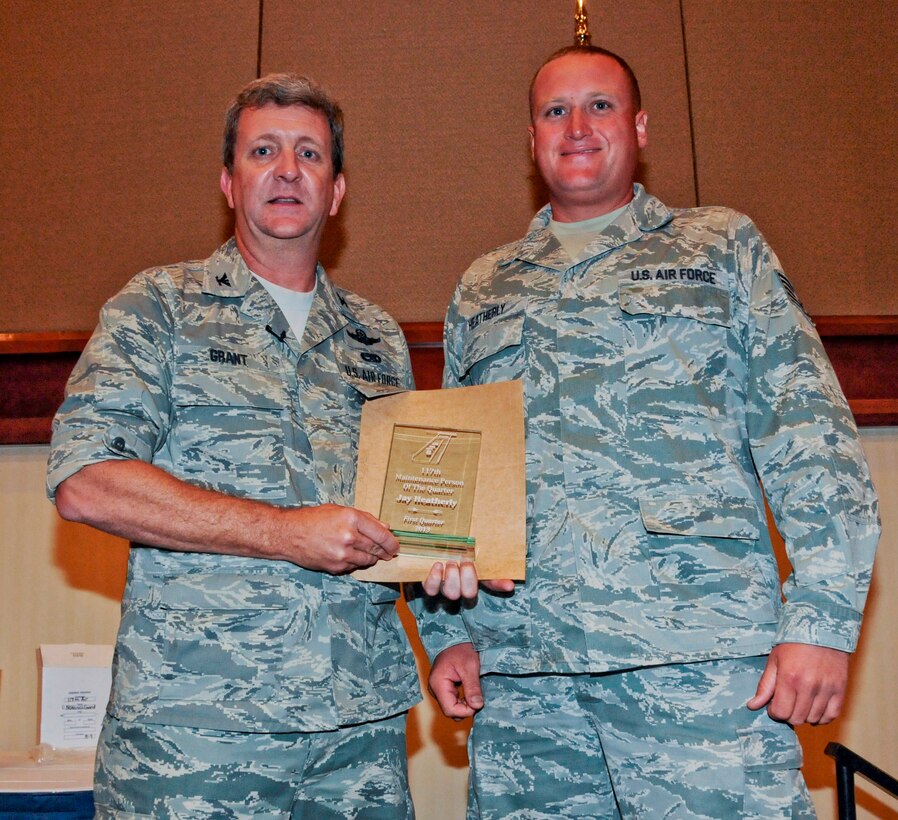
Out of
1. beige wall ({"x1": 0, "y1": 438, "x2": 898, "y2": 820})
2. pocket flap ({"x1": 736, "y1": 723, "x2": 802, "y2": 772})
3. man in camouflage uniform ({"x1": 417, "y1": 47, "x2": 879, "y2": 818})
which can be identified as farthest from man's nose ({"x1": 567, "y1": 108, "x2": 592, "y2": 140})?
beige wall ({"x1": 0, "y1": 438, "x2": 898, "y2": 820})

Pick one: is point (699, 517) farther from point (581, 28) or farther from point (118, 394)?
point (581, 28)

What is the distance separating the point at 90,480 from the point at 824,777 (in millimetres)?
2157

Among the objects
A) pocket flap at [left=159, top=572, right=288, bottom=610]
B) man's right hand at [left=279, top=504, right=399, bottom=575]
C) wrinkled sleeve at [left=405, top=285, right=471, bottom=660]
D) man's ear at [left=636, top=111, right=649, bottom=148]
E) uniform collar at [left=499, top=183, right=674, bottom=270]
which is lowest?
wrinkled sleeve at [left=405, top=285, right=471, bottom=660]

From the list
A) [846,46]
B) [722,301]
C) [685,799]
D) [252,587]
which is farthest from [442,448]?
[846,46]

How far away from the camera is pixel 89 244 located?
3.04 meters

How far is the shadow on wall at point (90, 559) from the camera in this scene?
2799mm

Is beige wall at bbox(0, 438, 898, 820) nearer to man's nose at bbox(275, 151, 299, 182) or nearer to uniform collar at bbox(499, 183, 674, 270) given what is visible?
uniform collar at bbox(499, 183, 674, 270)

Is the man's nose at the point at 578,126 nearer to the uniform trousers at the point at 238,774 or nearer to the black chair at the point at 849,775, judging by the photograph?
the uniform trousers at the point at 238,774

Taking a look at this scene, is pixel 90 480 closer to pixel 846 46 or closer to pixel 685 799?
pixel 685 799

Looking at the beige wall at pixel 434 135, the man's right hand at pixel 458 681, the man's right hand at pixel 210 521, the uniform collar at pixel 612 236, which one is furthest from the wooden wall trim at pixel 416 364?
the man's right hand at pixel 210 521

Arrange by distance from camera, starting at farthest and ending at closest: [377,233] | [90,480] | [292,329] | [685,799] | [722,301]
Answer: [377,233] → [292,329] → [722,301] → [90,480] → [685,799]

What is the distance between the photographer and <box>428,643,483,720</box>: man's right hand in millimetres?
1739

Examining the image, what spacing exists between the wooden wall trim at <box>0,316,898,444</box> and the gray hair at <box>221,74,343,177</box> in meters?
0.92

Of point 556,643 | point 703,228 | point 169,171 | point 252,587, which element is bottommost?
point 556,643
